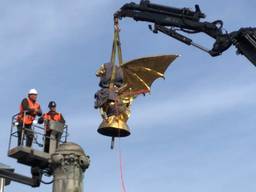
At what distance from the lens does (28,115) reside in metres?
21.9

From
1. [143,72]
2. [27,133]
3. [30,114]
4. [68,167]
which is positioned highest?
[143,72]

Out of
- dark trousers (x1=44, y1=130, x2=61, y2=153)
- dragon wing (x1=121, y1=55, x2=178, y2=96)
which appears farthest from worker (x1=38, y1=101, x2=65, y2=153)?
dragon wing (x1=121, y1=55, x2=178, y2=96)

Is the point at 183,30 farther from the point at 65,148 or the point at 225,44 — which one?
the point at 65,148

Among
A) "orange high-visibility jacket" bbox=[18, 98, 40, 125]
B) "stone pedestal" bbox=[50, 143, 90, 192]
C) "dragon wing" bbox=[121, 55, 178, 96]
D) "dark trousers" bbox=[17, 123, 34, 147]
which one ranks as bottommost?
"stone pedestal" bbox=[50, 143, 90, 192]

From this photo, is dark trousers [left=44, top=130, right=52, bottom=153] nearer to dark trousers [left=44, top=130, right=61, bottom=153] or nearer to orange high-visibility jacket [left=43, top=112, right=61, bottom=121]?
dark trousers [left=44, top=130, right=61, bottom=153]

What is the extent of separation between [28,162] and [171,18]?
21.6 feet

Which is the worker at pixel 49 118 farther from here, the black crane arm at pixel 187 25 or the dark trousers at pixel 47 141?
the black crane arm at pixel 187 25

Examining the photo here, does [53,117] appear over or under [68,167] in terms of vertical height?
over

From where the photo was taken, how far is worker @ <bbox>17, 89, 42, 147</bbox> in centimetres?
2169

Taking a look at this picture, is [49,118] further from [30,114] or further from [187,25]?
[187,25]

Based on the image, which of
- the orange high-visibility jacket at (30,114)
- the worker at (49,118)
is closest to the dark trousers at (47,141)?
the worker at (49,118)

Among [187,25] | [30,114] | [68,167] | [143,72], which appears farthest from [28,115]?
[187,25]

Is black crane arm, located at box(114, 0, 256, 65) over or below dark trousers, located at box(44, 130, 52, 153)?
over

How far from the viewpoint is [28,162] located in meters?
22.2
